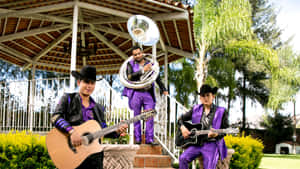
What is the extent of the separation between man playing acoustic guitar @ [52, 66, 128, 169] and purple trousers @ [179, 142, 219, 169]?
1436 mm

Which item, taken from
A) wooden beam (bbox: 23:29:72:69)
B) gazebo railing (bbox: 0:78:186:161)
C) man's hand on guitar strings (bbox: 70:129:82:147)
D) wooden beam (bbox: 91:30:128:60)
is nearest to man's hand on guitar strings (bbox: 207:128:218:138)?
man's hand on guitar strings (bbox: 70:129:82:147)

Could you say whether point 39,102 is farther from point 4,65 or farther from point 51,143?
point 4,65

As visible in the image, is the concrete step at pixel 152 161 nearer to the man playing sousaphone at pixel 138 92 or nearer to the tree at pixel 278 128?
the man playing sousaphone at pixel 138 92

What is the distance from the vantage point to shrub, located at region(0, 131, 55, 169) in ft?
15.7

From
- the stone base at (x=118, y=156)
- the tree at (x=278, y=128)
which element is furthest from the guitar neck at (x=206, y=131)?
the tree at (x=278, y=128)

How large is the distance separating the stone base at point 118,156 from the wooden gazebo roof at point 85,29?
3.34 metres

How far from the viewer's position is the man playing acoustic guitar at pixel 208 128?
14.8 ft

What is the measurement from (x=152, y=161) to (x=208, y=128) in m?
2.31

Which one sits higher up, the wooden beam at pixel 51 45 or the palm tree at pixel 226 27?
the palm tree at pixel 226 27

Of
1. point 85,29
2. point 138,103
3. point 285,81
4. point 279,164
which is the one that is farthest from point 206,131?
point 285,81

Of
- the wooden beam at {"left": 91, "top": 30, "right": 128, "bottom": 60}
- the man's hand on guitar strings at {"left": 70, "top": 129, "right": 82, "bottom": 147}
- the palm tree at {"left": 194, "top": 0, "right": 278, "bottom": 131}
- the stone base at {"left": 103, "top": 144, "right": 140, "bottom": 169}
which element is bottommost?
the stone base at {"left": 103, "top": 144, "right": 140, "bottom": 169}

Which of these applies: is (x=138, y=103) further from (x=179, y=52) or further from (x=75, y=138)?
(x=179, y=52)

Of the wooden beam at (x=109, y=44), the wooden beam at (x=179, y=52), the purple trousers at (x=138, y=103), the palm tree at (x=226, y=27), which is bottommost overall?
the purple trousers at (x=138, y=103)

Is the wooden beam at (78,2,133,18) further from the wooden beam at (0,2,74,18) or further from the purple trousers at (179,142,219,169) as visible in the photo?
the purple trousers at (179,142,219,169)
